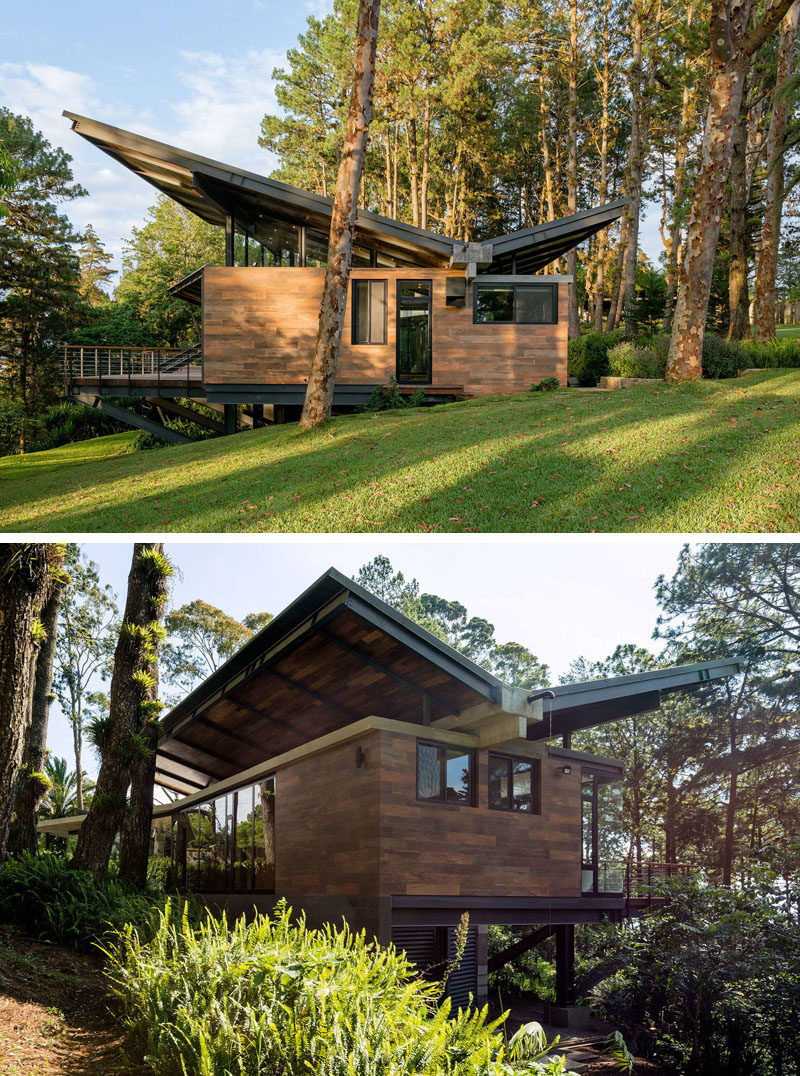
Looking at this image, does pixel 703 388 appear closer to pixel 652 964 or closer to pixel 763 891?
pixel 763 891

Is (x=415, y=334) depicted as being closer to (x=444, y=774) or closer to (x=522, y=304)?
(x=522, y=304)

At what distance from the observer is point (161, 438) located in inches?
894

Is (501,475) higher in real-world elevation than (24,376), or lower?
lower

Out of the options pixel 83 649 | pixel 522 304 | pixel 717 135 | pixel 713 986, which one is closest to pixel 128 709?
pixel 713 986

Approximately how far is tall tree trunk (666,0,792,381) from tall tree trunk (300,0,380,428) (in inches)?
239

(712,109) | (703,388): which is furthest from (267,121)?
(703,388)

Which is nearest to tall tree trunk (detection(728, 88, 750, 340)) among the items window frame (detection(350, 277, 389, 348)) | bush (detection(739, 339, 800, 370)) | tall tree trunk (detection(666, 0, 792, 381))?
bush (detection(739, 339, 800, 370))

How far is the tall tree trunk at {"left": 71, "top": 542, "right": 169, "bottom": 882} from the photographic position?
427 inches

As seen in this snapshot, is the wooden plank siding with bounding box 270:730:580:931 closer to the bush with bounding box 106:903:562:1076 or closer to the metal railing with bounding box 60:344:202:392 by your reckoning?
the bush with bounding box 106:903:562:1076

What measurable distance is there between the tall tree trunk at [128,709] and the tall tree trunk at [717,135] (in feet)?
33.6

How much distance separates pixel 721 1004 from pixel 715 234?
39.3 feet

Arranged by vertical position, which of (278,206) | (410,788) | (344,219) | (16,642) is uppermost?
(278,206)

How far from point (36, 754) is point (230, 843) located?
3.62m

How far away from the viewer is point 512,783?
33.5ft
